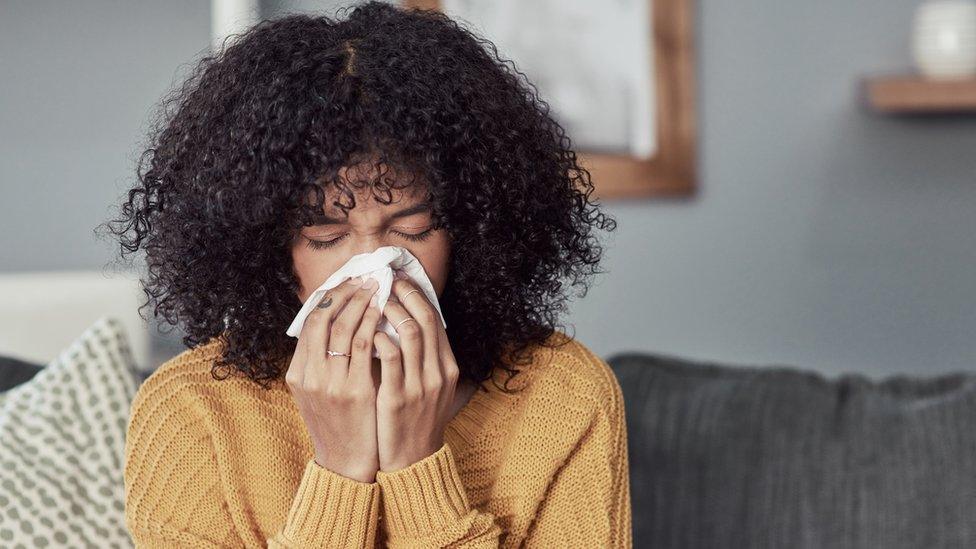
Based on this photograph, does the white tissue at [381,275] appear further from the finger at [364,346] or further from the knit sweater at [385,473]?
the knit sweater at [385,473]

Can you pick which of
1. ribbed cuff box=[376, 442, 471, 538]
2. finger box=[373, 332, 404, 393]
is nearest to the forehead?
finger box=[373, 332, 404, 393]

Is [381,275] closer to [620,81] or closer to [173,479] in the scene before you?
[173,479]

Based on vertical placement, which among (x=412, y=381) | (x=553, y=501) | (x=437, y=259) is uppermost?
(x=437, y=259)

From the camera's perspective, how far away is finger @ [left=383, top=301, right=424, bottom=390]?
0.98 metres

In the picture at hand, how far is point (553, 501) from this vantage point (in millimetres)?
1164

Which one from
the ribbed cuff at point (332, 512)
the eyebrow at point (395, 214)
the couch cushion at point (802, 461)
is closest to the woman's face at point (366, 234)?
the eyebrow at point (395, 214)

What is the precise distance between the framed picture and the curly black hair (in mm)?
1202

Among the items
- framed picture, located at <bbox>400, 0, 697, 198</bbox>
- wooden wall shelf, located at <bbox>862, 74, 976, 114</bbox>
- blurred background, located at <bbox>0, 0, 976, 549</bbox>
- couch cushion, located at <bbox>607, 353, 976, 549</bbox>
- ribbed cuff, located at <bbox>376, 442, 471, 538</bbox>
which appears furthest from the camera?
framed picture, located at <bbox>400, 0, 697, 198</bbox>

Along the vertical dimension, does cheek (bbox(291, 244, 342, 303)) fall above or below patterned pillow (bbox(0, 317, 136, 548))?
above

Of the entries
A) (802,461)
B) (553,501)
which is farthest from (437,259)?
(802,461)

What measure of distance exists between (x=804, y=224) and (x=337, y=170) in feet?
5.52

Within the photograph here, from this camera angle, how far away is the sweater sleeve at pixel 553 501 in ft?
3.42

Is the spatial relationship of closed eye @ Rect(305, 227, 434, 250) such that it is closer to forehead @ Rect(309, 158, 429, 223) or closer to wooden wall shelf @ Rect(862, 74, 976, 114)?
forehead @ Rect(309, 158, 429, 223)

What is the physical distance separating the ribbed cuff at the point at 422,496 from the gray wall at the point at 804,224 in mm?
1332
